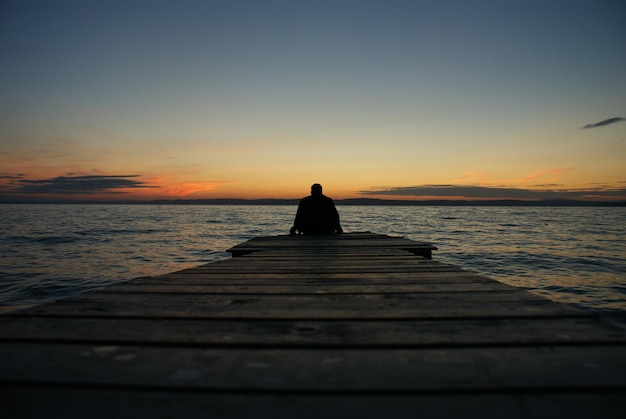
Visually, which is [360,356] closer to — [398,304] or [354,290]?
[398,304]

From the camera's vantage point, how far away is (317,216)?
8.85 m

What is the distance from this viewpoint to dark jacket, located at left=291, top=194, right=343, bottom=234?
855 centimetres

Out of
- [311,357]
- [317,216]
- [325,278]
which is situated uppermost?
[317,216]

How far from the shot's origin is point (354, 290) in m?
2.84

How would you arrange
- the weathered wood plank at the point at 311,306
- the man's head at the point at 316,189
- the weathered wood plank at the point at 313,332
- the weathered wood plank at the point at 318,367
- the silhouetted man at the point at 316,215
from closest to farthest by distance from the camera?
the weathered wood plank at the point at 318,367, the weathered wood plank at the point at 313,332, the weathered wood plank at the point at 311,306, the man's head at the point at 316,189, the silhouetted man at the point at 316,215

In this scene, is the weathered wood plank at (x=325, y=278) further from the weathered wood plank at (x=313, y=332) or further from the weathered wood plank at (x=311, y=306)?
the weathered wood plank at (x=313, y=332)

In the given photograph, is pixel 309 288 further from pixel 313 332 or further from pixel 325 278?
pixel 313 332

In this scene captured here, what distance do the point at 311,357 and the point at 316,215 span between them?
7.40m

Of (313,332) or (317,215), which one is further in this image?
(317,215)

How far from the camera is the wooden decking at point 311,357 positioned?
1101 millimetres

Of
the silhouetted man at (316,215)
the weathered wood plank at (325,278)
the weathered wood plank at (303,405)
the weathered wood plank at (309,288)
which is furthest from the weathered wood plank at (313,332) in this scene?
the silhouetted man at (316,215)

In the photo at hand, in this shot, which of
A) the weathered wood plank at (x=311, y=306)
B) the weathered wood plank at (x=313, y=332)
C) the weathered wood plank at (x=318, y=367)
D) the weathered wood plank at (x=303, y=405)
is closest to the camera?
the weathered wood plank at (x=303, y=405)

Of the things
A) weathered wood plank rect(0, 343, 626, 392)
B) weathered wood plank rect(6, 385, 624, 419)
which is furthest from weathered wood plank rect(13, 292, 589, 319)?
weathered wood plank rect(6, 385, 624, 419)

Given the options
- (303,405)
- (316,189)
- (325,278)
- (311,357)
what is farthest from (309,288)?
(316,189)
